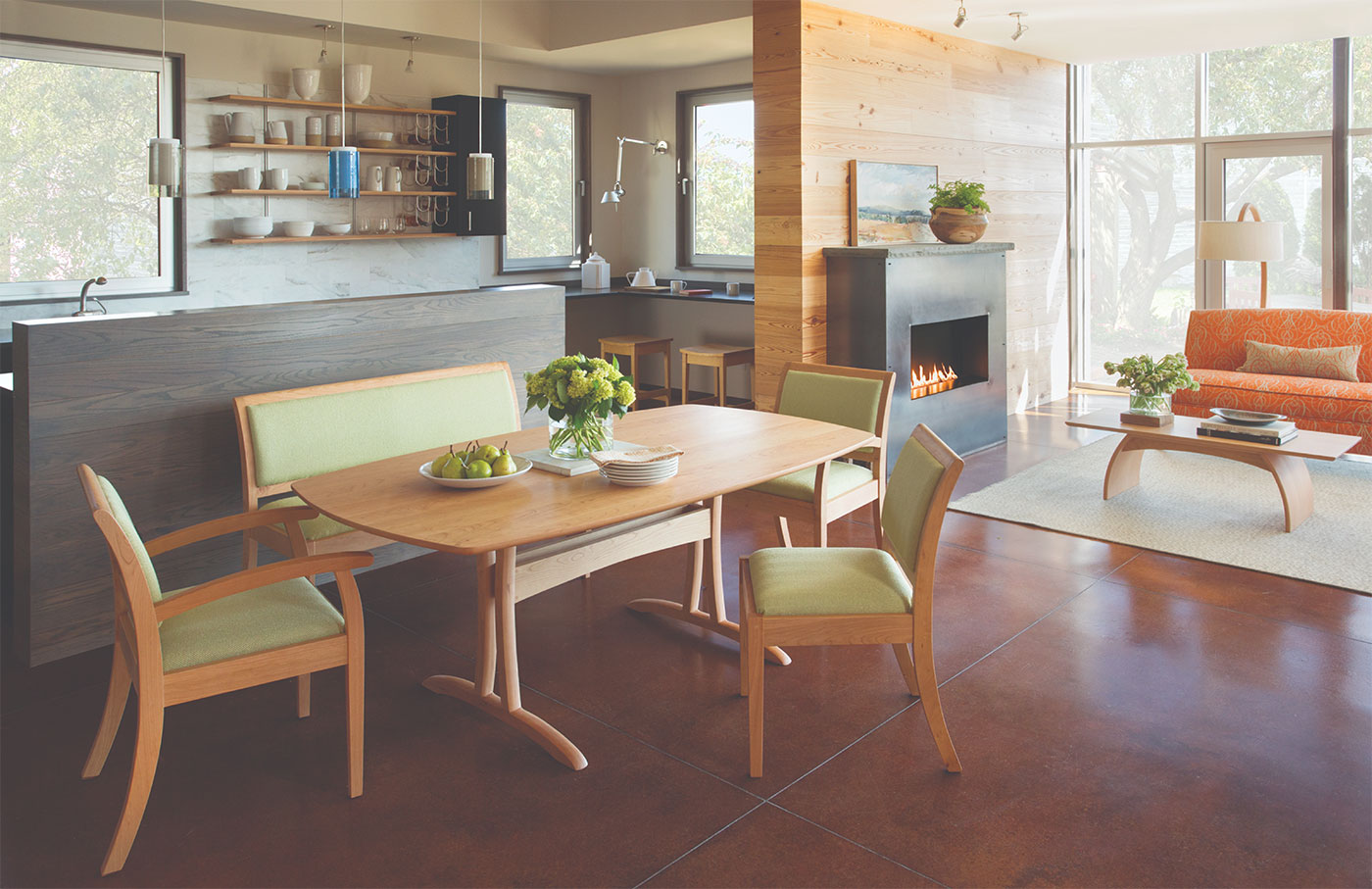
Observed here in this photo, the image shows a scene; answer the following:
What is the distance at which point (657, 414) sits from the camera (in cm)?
380

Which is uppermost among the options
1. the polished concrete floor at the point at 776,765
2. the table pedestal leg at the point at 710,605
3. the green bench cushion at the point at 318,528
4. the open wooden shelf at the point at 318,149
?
the open wooden shelf at the point at 318,149

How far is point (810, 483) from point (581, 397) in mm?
1063

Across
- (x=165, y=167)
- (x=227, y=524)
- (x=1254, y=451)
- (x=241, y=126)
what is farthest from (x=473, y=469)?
(x=241, y=126)

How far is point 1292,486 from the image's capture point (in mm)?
4660

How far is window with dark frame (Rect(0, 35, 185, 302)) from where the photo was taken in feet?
A: 17.4

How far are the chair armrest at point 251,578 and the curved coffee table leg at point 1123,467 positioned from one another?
12.5ft

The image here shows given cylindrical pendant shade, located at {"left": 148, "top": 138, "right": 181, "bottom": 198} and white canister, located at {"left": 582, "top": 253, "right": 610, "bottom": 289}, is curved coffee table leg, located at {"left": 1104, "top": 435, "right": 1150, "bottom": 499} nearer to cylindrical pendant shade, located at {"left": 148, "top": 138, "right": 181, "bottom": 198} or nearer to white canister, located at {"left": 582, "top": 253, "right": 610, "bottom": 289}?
white canister, located at {"left": 582, "top": 253, "right": 610, "bottom": 289}

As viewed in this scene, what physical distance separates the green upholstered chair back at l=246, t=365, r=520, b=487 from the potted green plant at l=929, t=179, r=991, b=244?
117 inches

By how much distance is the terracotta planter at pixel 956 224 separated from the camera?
237 inches

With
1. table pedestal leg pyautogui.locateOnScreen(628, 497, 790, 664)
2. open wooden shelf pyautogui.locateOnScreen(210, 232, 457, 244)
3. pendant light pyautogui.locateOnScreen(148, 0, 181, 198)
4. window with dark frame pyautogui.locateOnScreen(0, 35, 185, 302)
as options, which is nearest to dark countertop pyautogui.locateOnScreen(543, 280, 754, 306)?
open wooden shelf pyautogui.locateOnScreen(210, 232, 457, 244)

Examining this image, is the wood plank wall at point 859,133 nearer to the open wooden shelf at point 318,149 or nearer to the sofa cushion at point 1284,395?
the sofa cushion at point 1284,395

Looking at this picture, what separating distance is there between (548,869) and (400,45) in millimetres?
5538

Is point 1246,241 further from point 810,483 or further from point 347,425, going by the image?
point 347,425

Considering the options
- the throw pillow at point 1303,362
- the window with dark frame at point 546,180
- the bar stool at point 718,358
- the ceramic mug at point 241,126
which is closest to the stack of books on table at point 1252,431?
the throw pillow at point 1303,362
